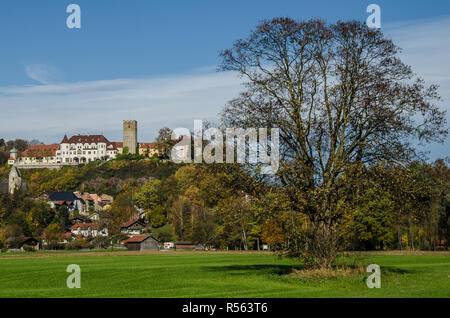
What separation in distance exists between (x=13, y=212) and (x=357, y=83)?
127641 millimetres

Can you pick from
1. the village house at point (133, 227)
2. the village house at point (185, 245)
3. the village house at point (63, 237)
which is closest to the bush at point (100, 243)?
the village house at point (63, 237)

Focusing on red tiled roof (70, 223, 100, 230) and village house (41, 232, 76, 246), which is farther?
red tiled roof (70, 223, 100, 230)

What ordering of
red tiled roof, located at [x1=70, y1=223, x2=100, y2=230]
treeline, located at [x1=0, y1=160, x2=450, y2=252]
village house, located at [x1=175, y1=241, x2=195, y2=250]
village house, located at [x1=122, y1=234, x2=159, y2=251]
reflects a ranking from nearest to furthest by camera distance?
1. treeline, located at [x1=0, y1=160, x2=450, y2=252]
2. village house, located at [x1=122, y1=234, x2=159, y2=251]
3. village house, located at [x1=175, y1=241, x2=195, y2=250]
4. red tiled roof, located at [x1=70, y1=223, x2=100, y2=230]

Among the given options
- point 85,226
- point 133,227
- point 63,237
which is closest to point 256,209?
point 63,237

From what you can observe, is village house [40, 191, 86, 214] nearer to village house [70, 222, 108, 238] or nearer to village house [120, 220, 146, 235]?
village house [70, 222, 108, 238]

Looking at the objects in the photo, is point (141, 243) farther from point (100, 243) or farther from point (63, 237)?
point (63, 237)

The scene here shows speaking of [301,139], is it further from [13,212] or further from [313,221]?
[13,212]

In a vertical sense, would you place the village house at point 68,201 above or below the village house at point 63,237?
above

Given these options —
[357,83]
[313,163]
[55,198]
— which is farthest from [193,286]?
[55,198]

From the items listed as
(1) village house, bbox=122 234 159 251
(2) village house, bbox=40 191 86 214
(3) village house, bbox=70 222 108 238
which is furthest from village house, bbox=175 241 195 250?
(2) village house, bbox=40 191 86 214

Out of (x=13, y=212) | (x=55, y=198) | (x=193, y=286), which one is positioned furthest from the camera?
(x=55, y=198)

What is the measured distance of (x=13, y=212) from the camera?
5625 inches

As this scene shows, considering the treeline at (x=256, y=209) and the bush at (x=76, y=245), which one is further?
the bush at (x=76, y=245)
